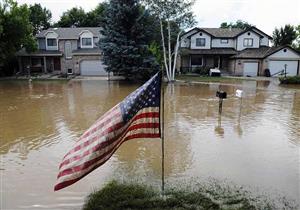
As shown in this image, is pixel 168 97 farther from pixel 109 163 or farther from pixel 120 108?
pixel 120 108

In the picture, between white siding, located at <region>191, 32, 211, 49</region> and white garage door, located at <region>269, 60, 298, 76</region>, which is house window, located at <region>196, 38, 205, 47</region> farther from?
white garage door, located at <region>269, 60, 298, 76</region>

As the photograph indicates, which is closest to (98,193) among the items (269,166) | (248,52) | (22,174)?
(22,174)

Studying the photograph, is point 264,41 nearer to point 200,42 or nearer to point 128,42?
point 200,42

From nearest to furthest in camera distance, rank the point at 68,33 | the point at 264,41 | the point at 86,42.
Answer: the point at 86,42 → the point at 68,33 → the point at 264,41

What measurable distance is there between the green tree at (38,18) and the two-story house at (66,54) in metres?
14.7

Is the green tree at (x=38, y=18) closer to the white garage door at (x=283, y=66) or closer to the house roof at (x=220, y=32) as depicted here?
the house roof at (x=220, y=32)

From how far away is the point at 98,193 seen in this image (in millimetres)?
5922

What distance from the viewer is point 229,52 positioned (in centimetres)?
3734

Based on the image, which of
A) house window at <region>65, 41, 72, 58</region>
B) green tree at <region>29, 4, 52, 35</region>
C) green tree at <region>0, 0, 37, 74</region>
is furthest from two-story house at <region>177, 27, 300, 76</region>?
green tree at <region>29, 4, 52, 35</region>

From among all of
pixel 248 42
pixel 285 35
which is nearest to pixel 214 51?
pixel 248 42

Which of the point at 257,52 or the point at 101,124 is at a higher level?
the point at 257,52

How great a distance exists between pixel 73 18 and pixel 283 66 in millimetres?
34431

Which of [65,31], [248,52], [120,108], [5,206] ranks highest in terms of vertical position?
[65,31]

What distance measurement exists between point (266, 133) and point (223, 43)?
2985 cm
